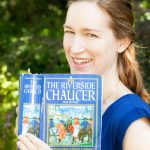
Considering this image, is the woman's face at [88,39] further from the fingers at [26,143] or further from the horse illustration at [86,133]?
the fingers at [26,143]

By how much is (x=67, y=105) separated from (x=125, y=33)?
0.56 metres

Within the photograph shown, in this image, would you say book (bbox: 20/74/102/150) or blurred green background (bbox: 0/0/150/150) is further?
blurred green background (bbox: 0/0/150/150)

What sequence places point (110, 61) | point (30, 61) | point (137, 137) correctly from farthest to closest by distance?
point (30, 61), point (110, 61), point (137, 137)

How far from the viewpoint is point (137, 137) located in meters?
2.58

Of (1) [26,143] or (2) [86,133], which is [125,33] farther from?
(1) [26,143]

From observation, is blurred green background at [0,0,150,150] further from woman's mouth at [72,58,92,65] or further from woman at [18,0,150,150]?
woman's mouth at [72,58,92,65]

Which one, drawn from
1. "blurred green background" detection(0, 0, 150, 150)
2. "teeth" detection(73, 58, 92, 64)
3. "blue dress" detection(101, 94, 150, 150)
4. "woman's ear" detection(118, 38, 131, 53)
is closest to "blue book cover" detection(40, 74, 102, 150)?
"blue dress" detection(101, 94, 150, 150)

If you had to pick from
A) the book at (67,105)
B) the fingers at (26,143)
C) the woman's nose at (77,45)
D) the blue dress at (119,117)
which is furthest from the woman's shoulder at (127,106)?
the fingers at (26,143)

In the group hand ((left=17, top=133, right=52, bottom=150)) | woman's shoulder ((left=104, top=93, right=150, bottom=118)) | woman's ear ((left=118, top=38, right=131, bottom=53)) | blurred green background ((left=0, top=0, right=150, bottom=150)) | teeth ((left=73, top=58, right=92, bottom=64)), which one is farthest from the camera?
blurred green background ((left=0, top=0, right=150, bottom=150))

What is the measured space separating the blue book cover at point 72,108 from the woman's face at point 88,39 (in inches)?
8.2

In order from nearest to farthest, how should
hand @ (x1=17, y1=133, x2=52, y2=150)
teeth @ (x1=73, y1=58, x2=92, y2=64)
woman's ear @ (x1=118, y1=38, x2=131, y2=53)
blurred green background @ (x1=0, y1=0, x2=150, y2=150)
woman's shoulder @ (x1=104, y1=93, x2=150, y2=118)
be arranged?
1. hand @ (x1=17, y1=133, x2=52, y2=150)
2. woman's shoulder @ (x1=104, y1=93, x2=150, y2=118)
3. teeth @ (x1=73, y1=58, x2=92, y2=64)
4. woman's ear @ (x1=118, y1=38, x2=131, y2=53)
5. blurred green background @ (x1=0, y1=0, x2=150, y2=150)

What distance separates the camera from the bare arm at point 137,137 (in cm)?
257

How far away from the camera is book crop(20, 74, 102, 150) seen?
258 cm

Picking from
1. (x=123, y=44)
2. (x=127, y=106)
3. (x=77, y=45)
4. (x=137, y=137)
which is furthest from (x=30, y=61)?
(x=137, y=137)
